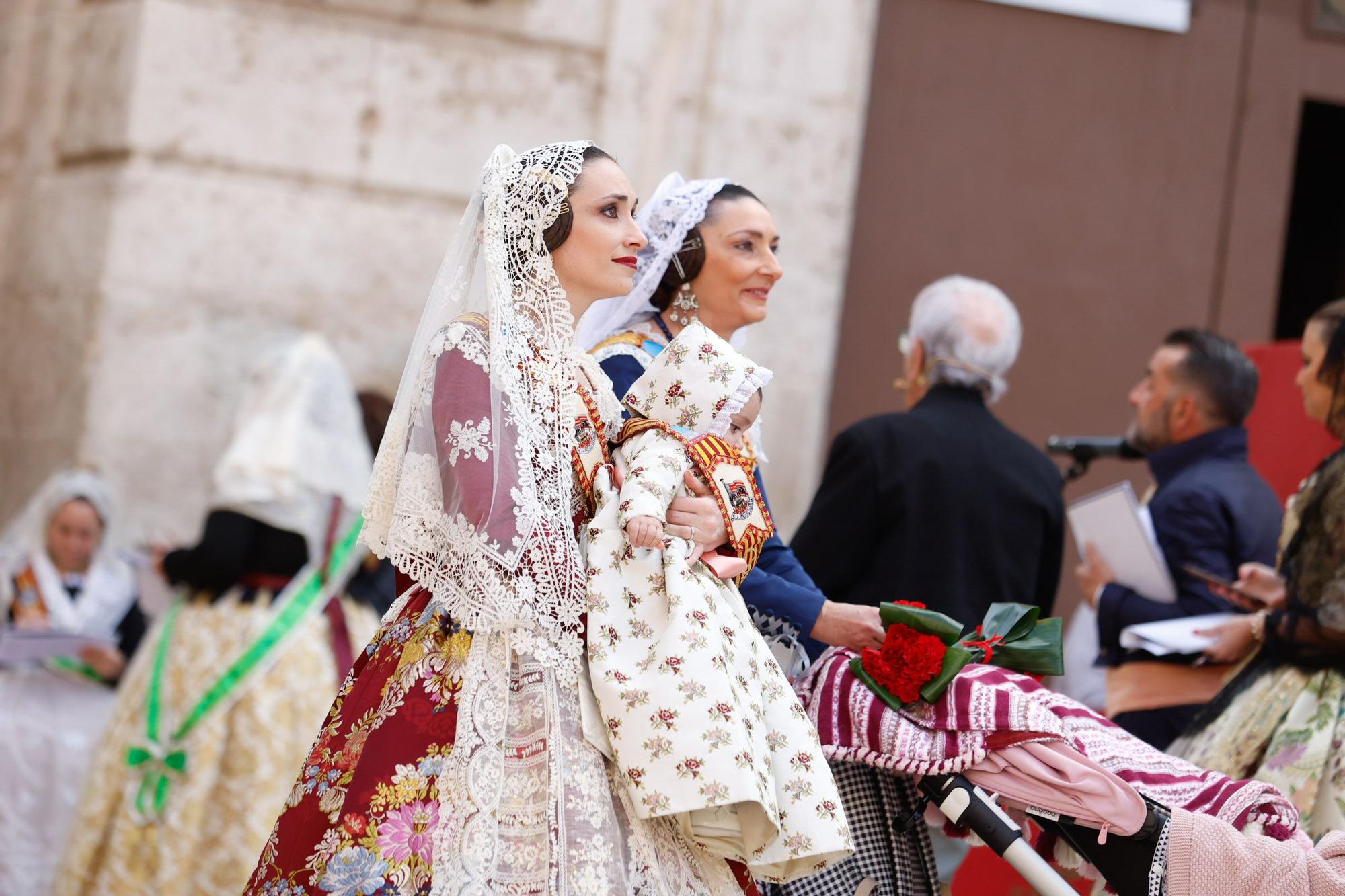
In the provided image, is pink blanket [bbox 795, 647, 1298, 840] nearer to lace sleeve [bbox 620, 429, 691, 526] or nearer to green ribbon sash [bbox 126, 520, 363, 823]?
lace sleeve [bbox 620, 429, 691, 526]

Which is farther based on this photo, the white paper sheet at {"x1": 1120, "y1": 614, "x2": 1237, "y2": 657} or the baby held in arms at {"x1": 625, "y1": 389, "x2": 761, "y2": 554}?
the white paper sheet at {"x1": 1120, "y1": 614, "x2": 1237, "y2": 657}

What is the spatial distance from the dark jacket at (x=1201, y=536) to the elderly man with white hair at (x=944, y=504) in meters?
0.38

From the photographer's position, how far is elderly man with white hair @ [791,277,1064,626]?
Answer: 3.85 m

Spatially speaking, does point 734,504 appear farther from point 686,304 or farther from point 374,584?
point 374,584

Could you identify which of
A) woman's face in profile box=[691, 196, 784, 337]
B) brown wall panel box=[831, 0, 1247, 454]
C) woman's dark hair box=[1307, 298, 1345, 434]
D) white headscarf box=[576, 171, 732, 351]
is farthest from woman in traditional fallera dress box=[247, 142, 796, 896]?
brown wall panel box=[831, 0, 1247, 454]

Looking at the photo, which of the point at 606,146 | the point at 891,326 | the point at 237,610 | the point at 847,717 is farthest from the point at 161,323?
the point at 847,717

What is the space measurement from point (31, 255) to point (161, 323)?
801mm

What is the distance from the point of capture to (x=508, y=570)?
254 cm

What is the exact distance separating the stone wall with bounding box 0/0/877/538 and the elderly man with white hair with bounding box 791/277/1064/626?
82.1 inches

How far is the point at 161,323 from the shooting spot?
19.8ft

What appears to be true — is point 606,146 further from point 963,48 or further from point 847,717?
point 847,717

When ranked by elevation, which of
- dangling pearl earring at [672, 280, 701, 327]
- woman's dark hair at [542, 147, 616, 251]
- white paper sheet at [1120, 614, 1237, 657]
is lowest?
white paper sheet at [1120, 614, 1237, 657]

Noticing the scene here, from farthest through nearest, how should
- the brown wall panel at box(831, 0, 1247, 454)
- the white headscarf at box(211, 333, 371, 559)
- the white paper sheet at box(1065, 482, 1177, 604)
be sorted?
the brown wall panel at box(831, 0, 1247, 454) → the white headscarf at box(211, 333, 371, 559) → the white paper sheet at box(1065, 482, 1177, 604)

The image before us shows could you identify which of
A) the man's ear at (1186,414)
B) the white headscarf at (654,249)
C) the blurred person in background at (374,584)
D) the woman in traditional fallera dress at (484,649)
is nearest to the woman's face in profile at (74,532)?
the blurred person in background at (374,584)
